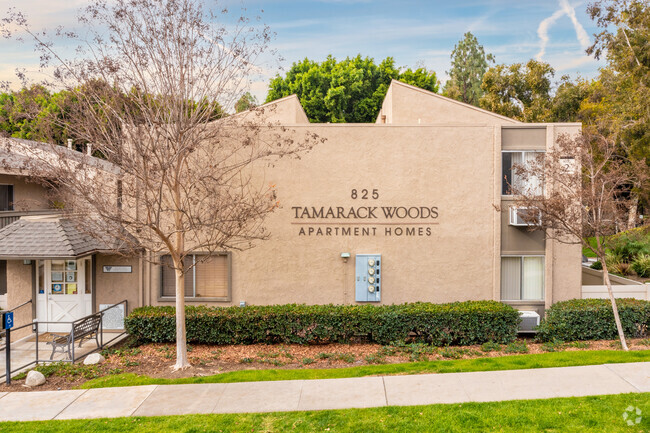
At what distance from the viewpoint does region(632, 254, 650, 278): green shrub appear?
19.3 metres

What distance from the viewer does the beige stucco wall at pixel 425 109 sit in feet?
52.4

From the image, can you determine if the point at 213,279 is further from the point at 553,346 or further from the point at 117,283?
the point at 553,346

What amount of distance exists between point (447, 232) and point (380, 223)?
1.93m

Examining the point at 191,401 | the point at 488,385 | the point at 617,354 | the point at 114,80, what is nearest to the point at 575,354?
the point at 617,354

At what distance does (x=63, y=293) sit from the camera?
46.0ft

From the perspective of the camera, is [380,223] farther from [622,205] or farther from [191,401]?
[191,401]

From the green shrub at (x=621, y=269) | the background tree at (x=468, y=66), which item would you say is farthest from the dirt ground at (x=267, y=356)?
the background tree at (x=468, y=66)

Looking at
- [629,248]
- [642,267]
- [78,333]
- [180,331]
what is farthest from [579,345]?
[78,333]

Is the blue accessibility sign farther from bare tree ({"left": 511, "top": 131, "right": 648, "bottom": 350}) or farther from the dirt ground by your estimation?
bare tree ({"left": 511, "top": 131, "right": 648, "bottom": 350})

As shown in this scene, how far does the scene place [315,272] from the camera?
14.1 metres

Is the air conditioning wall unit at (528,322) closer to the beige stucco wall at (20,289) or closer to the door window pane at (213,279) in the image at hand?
the door window pane at (213,279)

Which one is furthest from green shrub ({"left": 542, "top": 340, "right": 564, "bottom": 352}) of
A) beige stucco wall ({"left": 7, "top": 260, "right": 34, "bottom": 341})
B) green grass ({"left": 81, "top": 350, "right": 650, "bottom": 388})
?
beige stucco wall ({"left": 7, "top": 260, "right": 34, "bottom": 341})

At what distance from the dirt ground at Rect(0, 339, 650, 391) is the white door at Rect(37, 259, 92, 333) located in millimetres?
2226

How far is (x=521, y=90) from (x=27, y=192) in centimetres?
2965
